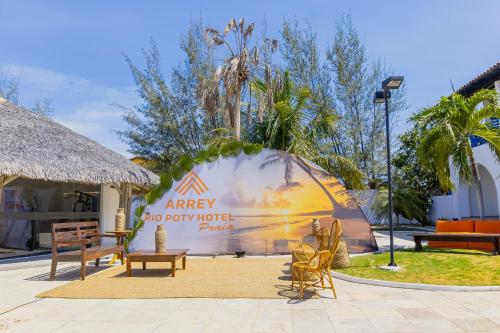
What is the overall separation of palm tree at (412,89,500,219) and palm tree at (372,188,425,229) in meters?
9.88

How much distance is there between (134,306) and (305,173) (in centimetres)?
698

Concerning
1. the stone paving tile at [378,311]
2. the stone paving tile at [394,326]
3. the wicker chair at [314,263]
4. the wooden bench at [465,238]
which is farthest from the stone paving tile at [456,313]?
the wooden bench at [465,238]

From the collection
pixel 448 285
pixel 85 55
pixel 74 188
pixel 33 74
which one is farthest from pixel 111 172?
pixel 448 285

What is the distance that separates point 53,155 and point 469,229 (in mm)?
11680

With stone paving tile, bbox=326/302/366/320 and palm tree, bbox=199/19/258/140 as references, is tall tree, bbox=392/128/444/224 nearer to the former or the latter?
palm tree, bbox=199/19/258/140

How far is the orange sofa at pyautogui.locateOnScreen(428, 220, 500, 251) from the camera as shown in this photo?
32.2 feet

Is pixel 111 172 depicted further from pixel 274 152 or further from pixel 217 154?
pixel 274 152

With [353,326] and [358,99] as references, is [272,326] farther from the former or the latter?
[358,99]

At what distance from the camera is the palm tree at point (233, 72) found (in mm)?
13953

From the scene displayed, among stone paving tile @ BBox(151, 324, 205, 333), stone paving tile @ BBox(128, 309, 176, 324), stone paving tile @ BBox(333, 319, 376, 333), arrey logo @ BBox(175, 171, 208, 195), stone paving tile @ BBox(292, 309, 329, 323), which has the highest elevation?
arrey logo @ BBox(175, 171, 208, 195)

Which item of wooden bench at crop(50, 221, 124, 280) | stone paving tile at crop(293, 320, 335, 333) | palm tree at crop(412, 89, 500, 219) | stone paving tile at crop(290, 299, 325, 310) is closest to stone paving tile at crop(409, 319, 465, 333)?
stone paving tile at crop(293, 320, 335, 333)

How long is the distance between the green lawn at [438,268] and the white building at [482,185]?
6485 millimetres

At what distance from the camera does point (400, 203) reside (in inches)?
822

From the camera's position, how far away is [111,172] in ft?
38.3
